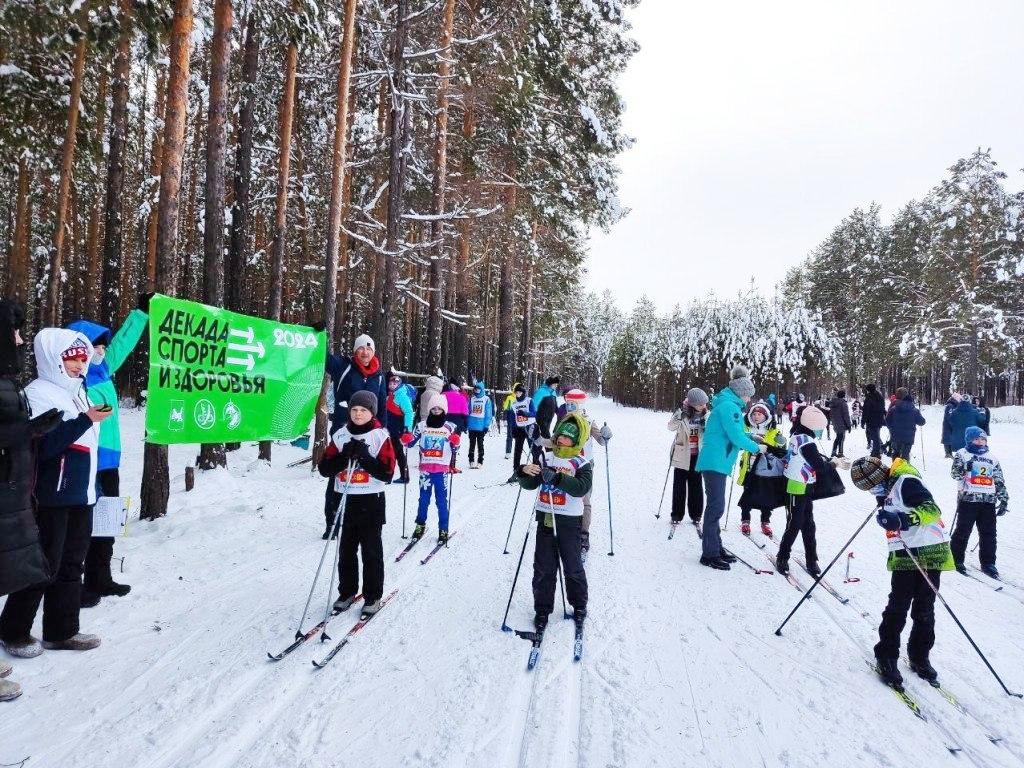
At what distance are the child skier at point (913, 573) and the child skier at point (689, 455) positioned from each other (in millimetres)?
3794

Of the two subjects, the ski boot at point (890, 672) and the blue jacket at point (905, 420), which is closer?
the ski boot at point (890, 672)

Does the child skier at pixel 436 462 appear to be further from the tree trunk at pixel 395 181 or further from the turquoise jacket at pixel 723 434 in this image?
the tree trunk at pixel 395 181

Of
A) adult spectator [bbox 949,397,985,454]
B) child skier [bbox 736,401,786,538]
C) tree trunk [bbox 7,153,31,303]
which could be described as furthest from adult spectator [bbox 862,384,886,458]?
tree trunk [bbox 7,153,31,303]

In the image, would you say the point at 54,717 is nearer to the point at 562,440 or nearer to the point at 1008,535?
the point at 562,440

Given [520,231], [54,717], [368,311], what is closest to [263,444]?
[54,717]

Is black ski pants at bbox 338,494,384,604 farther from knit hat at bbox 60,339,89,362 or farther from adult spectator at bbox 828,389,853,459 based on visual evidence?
adult spectator at bbox 828,389,853,459

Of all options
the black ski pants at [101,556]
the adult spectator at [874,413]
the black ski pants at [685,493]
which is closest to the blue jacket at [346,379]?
the black ski pants at [101,556]

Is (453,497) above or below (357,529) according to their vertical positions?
below

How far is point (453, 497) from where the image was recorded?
9.73m

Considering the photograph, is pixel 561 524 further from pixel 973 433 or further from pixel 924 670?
pixel 973 433

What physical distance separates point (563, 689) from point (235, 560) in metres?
4.18

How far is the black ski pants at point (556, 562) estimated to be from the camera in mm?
4609

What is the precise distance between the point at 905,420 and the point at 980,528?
7.96 metres

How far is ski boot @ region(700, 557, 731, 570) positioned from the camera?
20.7 feet
